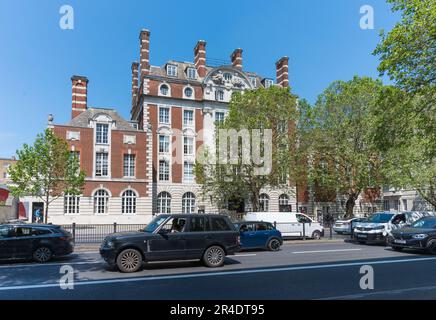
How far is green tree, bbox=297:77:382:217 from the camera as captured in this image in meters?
33.2

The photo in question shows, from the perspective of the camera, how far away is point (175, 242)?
10742 millimetres

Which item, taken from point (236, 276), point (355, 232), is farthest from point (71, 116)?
point (236, 276)

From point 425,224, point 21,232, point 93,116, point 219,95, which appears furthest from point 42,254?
point 219,95

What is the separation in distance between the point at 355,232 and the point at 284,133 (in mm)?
13018

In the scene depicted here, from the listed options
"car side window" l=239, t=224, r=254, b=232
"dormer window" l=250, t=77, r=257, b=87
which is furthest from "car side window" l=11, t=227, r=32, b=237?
"dormer window" l=250, t=77, r=257, b=87

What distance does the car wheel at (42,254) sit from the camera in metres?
12.8

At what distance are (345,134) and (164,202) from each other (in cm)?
2132

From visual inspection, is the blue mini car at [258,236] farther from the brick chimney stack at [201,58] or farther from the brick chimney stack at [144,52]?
the brick chimney stack at [201,58]

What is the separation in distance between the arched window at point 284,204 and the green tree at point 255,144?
46.4 ft

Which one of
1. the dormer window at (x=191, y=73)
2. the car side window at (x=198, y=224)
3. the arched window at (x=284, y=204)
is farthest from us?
the arched window at (x=284, y=204)

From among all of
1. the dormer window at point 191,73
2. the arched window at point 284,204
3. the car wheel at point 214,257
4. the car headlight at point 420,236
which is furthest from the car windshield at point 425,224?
the dormer window at point 191,73

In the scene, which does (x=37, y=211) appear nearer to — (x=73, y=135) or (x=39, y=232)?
(x=73, y=135)

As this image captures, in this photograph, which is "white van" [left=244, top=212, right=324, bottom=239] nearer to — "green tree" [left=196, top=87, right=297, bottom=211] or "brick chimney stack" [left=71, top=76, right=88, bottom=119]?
"green tree" [left=196, top=87, right=297, bottom=211]

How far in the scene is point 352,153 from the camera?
111 feet
